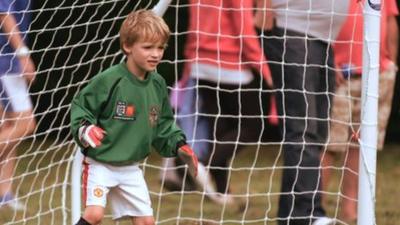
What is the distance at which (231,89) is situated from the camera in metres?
7.21

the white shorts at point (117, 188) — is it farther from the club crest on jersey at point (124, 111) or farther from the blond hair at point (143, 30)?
the blond hair at point (143, 30)

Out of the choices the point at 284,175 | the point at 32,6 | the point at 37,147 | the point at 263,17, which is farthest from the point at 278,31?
the point at 37,147

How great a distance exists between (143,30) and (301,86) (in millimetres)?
1152

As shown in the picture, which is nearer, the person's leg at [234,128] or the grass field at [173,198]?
the grass field at [173,198]

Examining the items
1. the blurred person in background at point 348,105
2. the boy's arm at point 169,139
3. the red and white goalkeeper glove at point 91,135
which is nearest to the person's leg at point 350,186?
the blurred person in background at point 348,105

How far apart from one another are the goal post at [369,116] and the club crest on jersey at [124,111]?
41.6 inches

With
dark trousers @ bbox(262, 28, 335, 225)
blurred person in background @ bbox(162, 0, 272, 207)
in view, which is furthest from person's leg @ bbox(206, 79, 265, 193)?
dark trousers @ bbox(262, 28, 335, 225)

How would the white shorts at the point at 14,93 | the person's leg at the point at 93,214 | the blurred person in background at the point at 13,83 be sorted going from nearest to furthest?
1. the person's leg at the point at 93,214
2. the blurred person in background at the point at 13,83
3. the white shorts at the point at 14,93

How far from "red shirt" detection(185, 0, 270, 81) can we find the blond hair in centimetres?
160

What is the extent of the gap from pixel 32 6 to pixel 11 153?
84 cm

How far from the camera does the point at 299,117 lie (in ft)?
19.4

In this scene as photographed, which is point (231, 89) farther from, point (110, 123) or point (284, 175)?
point (110, 123)

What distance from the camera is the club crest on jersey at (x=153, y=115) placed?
5.09m

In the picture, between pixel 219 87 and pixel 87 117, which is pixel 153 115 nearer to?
pixel 87 117
